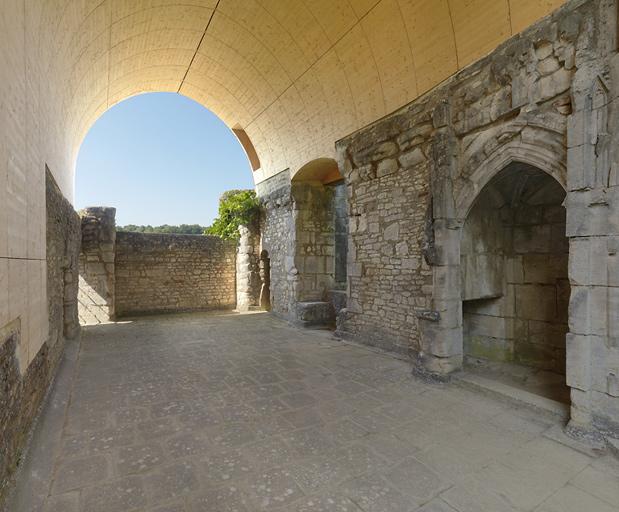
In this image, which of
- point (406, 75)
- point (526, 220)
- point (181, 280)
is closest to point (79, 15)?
point (406, 75)

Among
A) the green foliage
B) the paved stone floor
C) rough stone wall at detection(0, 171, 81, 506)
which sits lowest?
the paved stone floor

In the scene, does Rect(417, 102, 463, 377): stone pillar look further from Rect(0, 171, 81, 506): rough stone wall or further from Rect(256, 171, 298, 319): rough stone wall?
Rect(256, 171, 298, 319): rough stone wall

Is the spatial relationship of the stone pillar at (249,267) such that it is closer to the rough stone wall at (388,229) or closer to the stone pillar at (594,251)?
the rough stone wall at (388,229)

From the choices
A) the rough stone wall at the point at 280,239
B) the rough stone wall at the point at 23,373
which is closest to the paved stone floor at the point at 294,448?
the rough stone wall at the point at 23,373

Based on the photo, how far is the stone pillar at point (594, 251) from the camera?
2855 mm

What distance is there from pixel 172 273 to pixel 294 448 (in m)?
9.13

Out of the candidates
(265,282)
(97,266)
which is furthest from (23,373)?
(265,282)

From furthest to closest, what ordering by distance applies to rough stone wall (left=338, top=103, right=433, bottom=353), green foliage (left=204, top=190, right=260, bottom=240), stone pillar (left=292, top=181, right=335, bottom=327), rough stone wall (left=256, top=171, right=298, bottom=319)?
1. green foliage (left=204, top=190, right=260, bottom=240)
2. rough stone wall (left=256, top=171, right=298, bottom=319)
3. stone pillar (left=292, top=181, right=335, bottom=327)
4. rough stone wall (left=338, top=103, right=433, bottom=353)

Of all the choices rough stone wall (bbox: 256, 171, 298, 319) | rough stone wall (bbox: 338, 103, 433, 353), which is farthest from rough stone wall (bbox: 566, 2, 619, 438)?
rough stone wall (bbox: 256, 171, 298, 319)

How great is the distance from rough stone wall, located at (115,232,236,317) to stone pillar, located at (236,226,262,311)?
0.91 m

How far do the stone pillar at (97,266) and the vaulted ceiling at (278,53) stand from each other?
2356mm

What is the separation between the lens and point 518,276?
5.07m

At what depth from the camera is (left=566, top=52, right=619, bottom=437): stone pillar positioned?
9.37 feet

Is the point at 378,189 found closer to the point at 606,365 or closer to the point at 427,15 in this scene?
the point at 427,15
